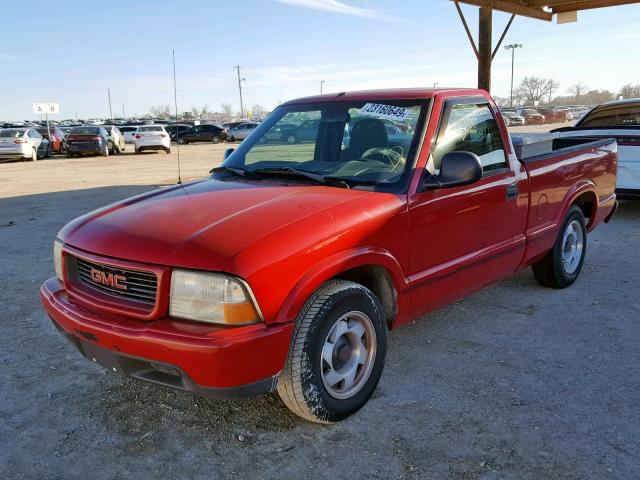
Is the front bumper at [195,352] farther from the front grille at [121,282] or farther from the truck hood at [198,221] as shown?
the truck hood at [198,221]

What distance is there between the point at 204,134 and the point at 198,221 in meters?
40.0

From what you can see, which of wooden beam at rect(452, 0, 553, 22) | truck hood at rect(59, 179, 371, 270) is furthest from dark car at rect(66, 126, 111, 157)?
truck hood at rect(59, 179, 371, 270)

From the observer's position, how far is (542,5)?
11227 mm

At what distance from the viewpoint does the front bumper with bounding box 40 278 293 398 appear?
2.45 meters

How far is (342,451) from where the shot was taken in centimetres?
276

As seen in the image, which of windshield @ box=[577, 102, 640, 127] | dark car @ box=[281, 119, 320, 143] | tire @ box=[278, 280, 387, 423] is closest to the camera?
tire @ box=[278, 280, 387, 423]

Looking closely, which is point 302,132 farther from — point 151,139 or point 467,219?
point 151,139

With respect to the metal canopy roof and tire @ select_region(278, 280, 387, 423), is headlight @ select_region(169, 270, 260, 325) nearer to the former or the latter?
tire @ select_region(278, 280, 387, 423)

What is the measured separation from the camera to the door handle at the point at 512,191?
4.13 m

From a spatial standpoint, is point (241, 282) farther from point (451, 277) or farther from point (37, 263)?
point (37, 263)

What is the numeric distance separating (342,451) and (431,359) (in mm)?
1229

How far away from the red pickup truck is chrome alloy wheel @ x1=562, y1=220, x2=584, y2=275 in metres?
0.83

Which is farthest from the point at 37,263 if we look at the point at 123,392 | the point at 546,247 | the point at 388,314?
the point at 546,247

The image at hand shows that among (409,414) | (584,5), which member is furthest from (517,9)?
(409,414)
